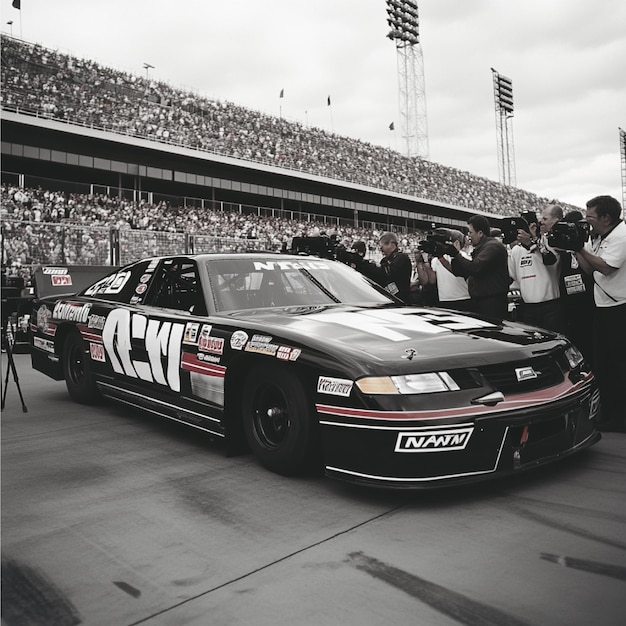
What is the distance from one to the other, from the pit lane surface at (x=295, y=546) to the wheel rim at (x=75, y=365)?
1542mm

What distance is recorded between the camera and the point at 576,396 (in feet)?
9.74

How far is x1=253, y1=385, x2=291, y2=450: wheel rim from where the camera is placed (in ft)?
10.0

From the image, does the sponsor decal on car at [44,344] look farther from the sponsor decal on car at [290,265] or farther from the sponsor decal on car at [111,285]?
the sponsor decal on car at [290,265]

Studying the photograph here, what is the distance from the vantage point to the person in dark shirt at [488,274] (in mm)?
4861

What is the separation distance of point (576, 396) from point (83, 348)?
353 centimetres

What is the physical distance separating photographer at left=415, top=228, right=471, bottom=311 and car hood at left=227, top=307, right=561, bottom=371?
137 centimetres

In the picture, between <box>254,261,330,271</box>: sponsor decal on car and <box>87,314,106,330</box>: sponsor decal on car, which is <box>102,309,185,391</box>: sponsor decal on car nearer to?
<box>87,314,106,330</box>: sponsor decal on car

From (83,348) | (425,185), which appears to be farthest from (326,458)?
(425,185)

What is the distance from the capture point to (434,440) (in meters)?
2.55

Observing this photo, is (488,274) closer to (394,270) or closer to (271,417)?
(394,270)

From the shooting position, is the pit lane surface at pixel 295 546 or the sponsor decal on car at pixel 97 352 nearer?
the pit lane surface at pixel 295 546

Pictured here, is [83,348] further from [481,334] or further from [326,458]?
[481,334]

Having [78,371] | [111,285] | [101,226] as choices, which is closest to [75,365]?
[78,371]

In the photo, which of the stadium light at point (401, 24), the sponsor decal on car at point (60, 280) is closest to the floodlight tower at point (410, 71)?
the stadium light at point (401, 24)
